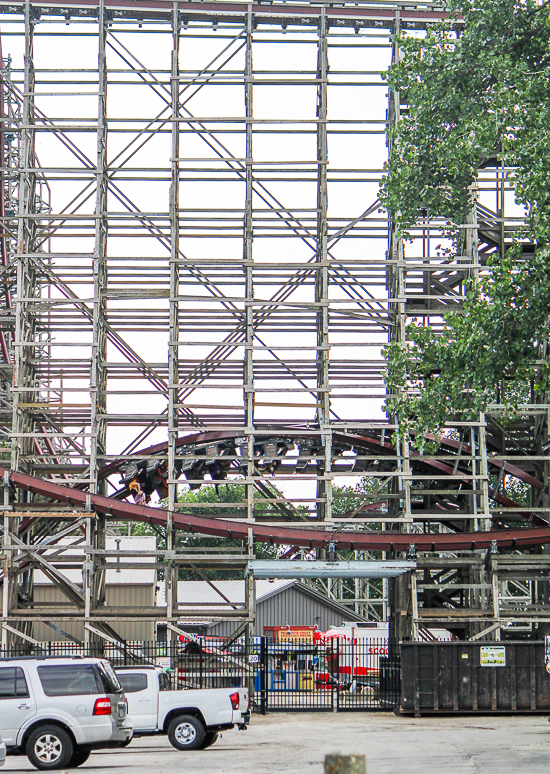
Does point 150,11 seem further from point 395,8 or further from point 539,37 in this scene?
point 539,37

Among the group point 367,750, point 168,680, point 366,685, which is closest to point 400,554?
point 366,685

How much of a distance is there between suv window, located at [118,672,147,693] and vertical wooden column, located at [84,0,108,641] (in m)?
9.53

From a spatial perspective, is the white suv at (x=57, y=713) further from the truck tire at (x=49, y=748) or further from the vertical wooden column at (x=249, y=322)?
the vertical wooden column at (x=249, y=322)

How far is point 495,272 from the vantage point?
1938cm

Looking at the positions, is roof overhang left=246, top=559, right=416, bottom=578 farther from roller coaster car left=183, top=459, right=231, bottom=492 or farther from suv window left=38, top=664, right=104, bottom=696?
suv window left=38, top=664, right=104, bottom=696

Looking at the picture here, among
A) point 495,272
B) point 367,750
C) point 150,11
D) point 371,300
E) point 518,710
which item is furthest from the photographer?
point 150,11

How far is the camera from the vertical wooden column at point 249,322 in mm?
28172

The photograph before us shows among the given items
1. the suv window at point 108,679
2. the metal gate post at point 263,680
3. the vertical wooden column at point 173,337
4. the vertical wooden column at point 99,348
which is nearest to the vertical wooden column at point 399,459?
the metal gate post at point 263,680

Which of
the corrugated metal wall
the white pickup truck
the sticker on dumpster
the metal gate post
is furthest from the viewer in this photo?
the corrugated metal wall

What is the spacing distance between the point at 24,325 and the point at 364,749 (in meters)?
17.0

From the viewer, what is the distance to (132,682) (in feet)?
61.3

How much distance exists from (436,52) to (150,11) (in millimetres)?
13645

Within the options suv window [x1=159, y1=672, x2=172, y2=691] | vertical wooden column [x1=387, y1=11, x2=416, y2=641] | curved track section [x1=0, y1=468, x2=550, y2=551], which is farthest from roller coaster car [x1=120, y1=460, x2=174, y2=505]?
suv window [x1=159, y1=672, x2=172, y2=691]

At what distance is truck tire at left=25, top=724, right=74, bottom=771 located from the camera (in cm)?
1520
